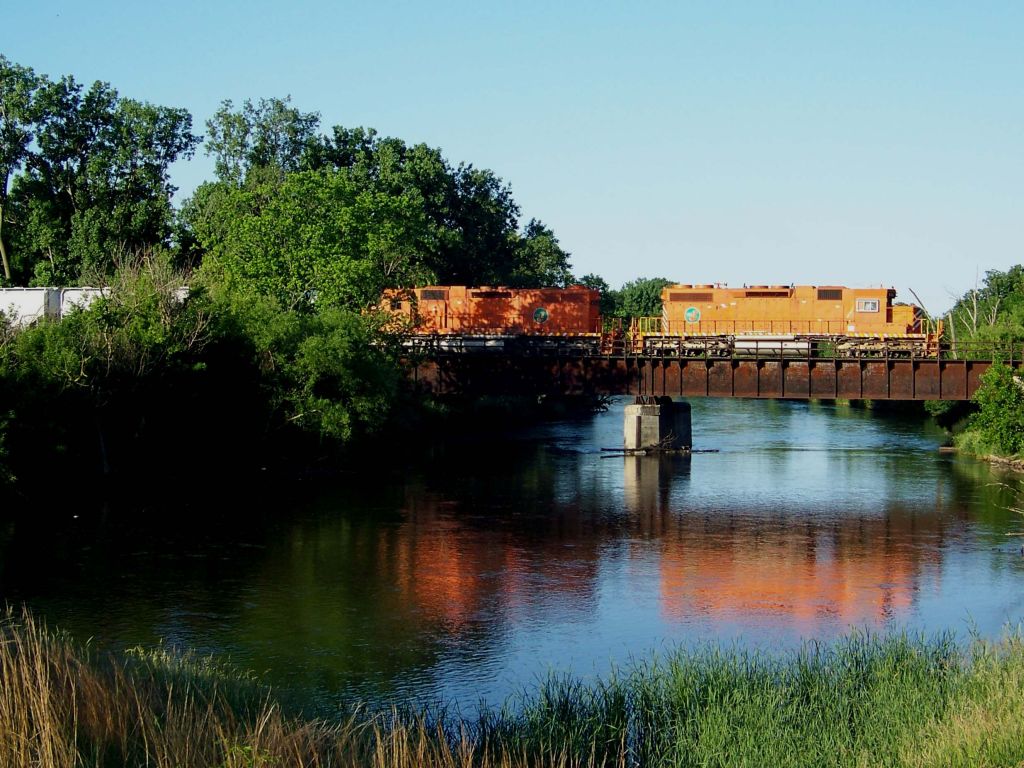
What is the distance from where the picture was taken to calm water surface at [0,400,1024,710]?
30422 millimetres

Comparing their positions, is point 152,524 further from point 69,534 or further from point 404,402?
point 404,402

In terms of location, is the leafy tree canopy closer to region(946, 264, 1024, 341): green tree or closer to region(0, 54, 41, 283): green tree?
region(0, 54, 41, 283): green tree

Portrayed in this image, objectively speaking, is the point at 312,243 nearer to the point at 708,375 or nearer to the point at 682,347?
the point at 682,347

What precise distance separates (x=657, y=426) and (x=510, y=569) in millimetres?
36684

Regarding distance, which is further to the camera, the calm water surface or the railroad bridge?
the railroad bridge

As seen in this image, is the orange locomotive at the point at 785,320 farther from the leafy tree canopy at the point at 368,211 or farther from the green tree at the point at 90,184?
the green tree at the point at 90,184

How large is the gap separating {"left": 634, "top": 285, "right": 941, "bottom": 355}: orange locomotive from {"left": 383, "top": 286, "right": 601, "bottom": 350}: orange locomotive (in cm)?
420

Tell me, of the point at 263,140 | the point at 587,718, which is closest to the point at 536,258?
the point at 263,140

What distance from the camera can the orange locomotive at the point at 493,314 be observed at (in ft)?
249

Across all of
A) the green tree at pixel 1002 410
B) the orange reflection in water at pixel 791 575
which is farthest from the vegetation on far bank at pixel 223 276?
the orange reflection in water at pixel 791 575

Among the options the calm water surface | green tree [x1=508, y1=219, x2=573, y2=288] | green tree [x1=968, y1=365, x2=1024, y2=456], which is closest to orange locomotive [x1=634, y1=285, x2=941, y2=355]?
green tree [x1=968, y1=365, x2=1024, y2=456]

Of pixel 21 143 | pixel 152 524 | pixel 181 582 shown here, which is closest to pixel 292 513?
pixel 152 524

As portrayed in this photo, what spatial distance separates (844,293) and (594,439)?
2183 cm

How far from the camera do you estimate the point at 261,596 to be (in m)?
36.1
